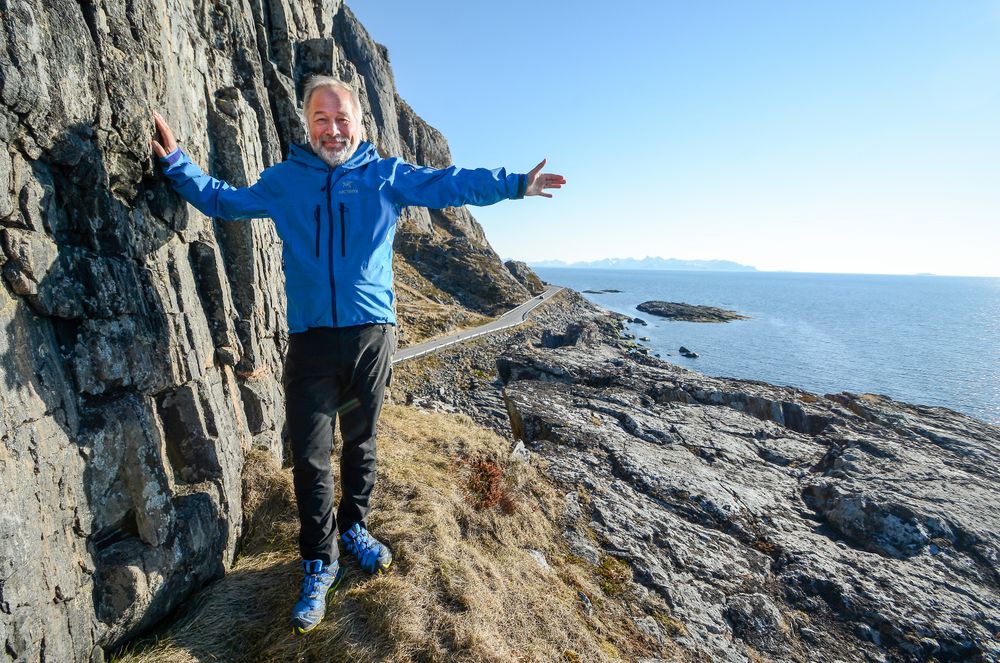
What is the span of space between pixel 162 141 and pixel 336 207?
2.37 m

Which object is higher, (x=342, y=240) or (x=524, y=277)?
(x=342, y=240)

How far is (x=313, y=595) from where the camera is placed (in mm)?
4992

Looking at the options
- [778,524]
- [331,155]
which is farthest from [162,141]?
[778,524]

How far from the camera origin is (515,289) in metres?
77.4

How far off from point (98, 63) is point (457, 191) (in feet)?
12.6

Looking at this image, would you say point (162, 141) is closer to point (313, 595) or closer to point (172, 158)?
point (172, 158)

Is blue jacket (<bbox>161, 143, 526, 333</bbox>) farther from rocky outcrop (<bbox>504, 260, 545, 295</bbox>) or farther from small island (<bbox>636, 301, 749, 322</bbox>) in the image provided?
small island (<bbox>636, 301, 749, 322</bbox>)

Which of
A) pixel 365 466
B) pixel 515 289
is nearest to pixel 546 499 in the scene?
pixel 365 466

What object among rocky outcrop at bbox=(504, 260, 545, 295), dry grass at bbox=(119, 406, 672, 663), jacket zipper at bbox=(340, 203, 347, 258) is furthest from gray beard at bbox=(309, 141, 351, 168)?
rocky outcrop at bbox=(504, 260, 545, 295)

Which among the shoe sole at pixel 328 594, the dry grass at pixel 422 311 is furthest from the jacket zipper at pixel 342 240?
the dry grass at pixel 422 311

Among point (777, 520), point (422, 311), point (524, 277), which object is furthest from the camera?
point (524, 277)

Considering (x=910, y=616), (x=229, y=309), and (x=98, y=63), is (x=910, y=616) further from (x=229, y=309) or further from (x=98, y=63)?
(x=98, y=63)

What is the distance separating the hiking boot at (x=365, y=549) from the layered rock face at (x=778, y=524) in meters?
4.10

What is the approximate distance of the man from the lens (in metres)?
4.96
